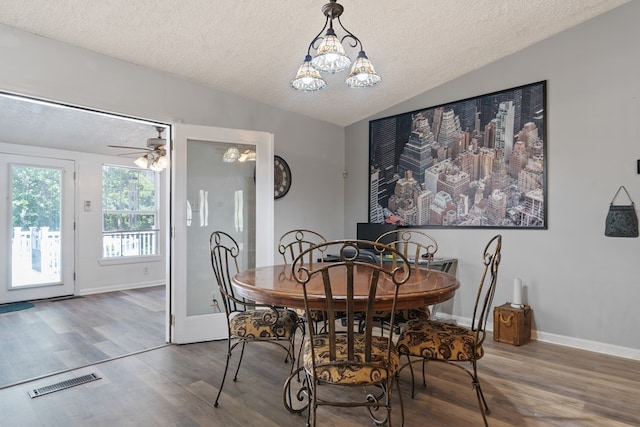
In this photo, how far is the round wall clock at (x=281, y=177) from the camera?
4.24m

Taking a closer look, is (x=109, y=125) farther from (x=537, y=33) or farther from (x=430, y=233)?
(x=537, y=33)

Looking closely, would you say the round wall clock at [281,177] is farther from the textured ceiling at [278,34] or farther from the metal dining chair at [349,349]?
the metal dining chair at [349,349]

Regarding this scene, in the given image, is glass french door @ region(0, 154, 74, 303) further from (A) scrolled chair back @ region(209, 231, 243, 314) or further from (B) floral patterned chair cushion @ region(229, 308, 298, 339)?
(B) floral patterned chair cushion @ region(229, 308, 298, 339)

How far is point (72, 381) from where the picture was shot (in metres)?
2.52

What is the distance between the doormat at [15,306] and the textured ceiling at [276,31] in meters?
3.60

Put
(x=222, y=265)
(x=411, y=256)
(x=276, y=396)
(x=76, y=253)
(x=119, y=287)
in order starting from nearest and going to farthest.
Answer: (x=276, y=396)
(x=222, y=265)
(x=411, y=256)
(x=76, y=253)
(x=119, y=287)

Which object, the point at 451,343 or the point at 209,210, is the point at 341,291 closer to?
the point at 451,343

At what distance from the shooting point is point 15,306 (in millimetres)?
4711

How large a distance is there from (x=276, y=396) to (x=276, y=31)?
2621 millimetres

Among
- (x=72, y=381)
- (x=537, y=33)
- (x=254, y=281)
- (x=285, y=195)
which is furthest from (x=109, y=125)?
(x=537, y=33)

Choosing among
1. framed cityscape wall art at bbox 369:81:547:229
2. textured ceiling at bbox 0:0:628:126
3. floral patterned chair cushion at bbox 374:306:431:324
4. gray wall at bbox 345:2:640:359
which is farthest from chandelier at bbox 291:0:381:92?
gray wall at bbox 345:2:640:359

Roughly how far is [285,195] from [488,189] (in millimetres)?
2197

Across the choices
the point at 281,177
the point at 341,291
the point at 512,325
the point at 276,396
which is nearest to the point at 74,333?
the point at 276,396

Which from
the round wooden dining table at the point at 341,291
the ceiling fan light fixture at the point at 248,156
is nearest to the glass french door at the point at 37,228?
the ceiling fan light fixture at the point at 248,156
